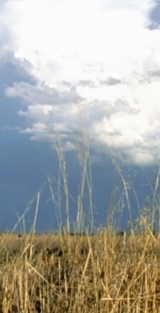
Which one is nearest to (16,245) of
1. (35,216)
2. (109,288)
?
(35,216)

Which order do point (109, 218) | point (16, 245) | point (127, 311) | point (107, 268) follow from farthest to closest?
point (16, 245) → point (109, 218) → point (107, 268) → point (127, 311)

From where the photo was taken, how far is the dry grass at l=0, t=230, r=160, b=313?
4.17 m

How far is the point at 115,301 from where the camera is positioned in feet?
13.3

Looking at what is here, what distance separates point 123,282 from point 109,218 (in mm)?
531

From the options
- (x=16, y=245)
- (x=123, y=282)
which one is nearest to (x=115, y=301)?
(x=123, y=282)

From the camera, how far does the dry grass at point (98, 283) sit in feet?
13.7

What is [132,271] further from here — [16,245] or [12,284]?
[16,245]

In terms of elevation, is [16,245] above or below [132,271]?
above

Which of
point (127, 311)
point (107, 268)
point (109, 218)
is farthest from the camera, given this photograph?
point (109, 218)

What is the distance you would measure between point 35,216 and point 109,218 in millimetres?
526

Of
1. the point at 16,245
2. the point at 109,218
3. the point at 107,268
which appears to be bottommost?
the point at 107,268

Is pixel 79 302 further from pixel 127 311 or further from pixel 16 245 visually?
pixel 16 245

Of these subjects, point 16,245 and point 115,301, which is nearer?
point 115,301

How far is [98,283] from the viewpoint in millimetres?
4320
